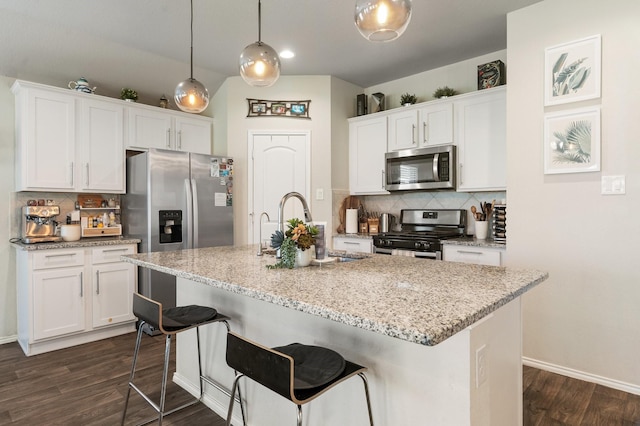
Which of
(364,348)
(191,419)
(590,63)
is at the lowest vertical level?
(191,419)

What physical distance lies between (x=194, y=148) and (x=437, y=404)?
12.7ft

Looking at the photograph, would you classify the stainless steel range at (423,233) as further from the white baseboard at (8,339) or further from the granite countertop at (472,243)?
the white baseboard at (8,339)

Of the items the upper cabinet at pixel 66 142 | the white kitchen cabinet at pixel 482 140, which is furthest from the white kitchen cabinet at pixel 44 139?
the white kitchen cabinet at pixel 482 140

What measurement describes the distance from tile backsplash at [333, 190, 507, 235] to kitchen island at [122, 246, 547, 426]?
7.00ft

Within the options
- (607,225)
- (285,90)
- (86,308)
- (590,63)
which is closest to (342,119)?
(285,90)

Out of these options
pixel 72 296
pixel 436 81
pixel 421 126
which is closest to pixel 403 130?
pixel 421 126

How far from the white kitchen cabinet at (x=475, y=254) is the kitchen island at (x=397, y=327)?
56.4 inches

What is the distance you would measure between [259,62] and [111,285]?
2.62 m

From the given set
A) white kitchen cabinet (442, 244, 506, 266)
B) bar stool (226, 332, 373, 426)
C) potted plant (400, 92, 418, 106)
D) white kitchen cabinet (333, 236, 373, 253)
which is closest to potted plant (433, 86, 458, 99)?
potted plant (400, 92, 418, 106)

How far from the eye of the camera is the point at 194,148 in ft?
14.2

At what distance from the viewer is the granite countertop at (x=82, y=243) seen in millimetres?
3080

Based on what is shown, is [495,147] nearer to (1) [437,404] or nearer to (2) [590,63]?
(2) [590,63]

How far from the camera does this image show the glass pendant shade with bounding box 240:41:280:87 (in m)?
2.02

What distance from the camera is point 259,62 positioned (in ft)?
6.67
